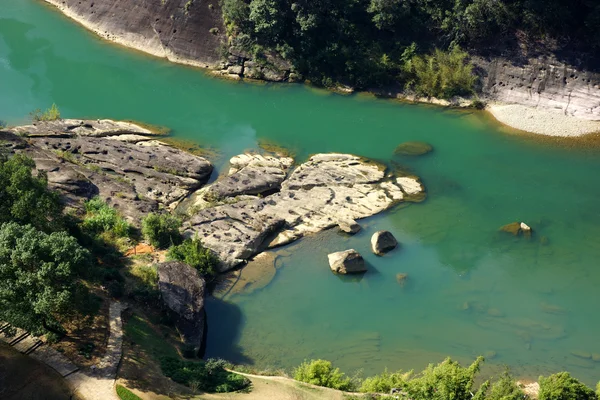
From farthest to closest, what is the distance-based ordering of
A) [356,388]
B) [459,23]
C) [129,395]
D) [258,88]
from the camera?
[258,88] < [459,23] < [356,388] < [129,395]

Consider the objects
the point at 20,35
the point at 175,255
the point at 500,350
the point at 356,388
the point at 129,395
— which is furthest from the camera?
the point at 20,35

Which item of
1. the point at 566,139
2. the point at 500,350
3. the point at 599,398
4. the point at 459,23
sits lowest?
the point at 500,350

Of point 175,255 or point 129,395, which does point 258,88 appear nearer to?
point 175,255

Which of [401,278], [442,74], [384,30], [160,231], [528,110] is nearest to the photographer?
[401,278]

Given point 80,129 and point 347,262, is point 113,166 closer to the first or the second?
point 80,129

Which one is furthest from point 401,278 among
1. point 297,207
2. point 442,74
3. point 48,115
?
point 48,115

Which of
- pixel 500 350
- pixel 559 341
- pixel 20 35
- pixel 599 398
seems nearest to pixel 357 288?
pixel 500 350

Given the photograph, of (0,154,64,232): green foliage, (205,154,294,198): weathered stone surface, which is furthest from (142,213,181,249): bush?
(0,154,64,232): green foliage
